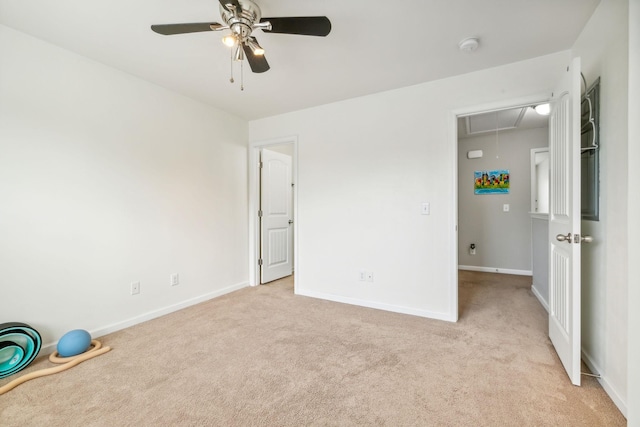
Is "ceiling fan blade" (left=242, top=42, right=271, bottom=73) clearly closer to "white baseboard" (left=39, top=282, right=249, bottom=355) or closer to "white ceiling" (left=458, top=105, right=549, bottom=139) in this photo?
"white baseboard" (left=39, top=282, right=249, bottom=355)

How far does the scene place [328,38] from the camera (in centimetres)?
208

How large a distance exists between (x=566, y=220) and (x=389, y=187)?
1.51 meters

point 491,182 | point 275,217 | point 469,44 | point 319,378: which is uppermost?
point 469,44

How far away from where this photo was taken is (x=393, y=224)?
118 inches

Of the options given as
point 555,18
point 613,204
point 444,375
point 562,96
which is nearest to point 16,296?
point 444,375

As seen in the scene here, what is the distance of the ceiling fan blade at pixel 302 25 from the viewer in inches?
59.9

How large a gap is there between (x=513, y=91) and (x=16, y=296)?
425cm

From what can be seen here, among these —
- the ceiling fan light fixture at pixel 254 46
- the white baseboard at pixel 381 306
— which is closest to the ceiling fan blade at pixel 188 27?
the ceiling fan light fixture at pixel 254 46

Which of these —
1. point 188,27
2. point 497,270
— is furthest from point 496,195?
point 188,27

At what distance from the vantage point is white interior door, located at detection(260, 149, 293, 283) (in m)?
4.12

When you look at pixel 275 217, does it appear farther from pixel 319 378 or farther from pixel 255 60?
pixel 319 378

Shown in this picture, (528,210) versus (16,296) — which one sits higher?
(528,210)

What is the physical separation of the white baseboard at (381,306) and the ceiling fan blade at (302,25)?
259cm

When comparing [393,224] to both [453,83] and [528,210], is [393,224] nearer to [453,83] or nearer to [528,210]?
[453,83]
